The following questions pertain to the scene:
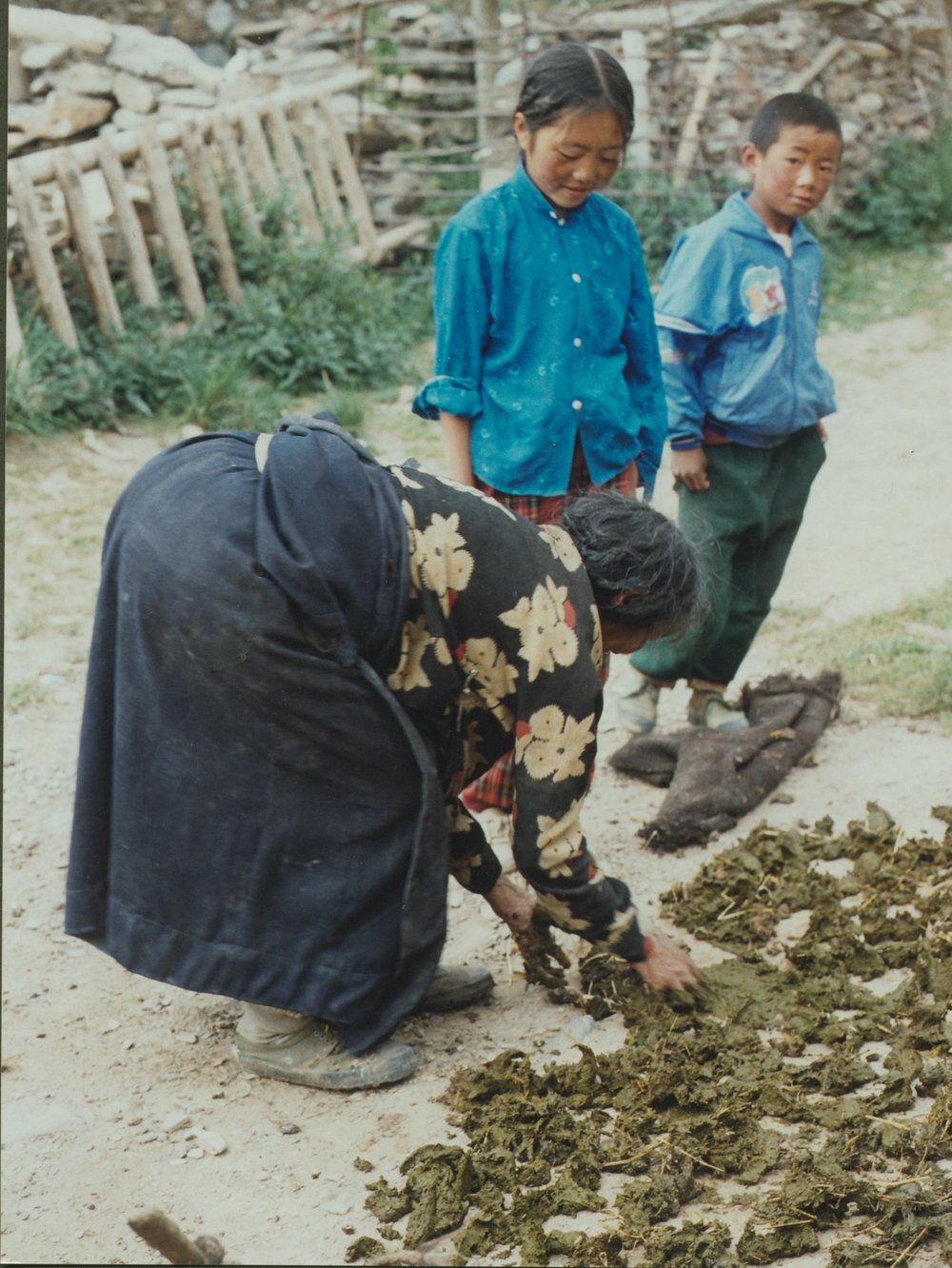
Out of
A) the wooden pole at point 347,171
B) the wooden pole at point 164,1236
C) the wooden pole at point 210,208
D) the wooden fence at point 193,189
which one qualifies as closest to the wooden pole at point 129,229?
the wooden fence at point 193,189

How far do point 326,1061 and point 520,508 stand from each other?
144cm

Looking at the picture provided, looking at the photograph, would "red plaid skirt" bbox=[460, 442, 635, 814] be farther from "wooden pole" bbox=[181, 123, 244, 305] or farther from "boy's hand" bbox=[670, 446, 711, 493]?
"wooden pole" bbox=[181, 123, 244, 305]

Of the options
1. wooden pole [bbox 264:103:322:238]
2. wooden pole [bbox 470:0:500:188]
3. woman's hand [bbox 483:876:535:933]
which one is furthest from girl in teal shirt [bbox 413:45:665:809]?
wooden pole [bbox 470:0:500:188]

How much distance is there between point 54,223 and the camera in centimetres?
722

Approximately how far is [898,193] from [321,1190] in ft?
32.5

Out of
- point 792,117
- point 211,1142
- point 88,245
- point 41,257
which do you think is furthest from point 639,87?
point 211,1142

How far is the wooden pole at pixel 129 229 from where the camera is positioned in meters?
7.17

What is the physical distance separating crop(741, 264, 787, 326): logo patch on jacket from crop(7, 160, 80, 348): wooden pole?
4.15 meters

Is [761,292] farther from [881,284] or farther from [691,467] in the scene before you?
[881,284]

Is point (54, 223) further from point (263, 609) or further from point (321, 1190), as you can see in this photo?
point (321, 1190)

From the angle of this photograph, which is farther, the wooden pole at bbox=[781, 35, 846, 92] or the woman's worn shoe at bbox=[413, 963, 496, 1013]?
the wooden pole at bbox=[781, 35, 846, 92]

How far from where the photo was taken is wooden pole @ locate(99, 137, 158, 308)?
7.17 meters

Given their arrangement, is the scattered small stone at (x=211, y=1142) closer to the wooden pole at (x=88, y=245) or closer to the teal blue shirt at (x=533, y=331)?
the teal blue shirt at (x=533, y=331)

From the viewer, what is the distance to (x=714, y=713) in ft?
14.2
